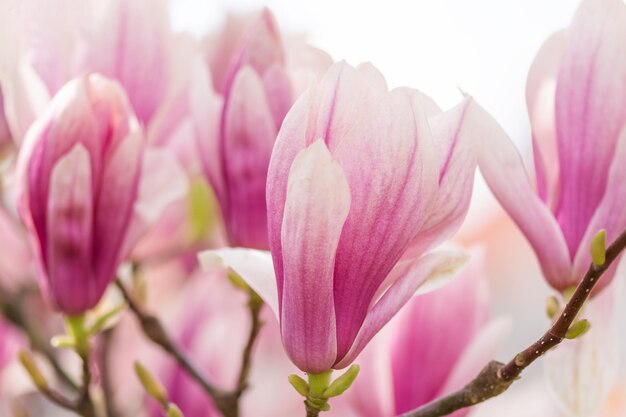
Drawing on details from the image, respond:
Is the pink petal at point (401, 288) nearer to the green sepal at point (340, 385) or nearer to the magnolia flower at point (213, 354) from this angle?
the green sepal at point (340, 385)

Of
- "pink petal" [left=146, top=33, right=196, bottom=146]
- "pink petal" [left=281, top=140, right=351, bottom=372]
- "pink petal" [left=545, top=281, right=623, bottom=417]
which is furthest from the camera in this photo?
"pink petal" [left=146, top=33, right=196, bottom=146]

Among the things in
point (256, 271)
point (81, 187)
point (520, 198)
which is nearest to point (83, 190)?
point (81, 187)

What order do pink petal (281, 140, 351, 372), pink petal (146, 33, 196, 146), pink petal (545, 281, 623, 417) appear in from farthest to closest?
1. pink petal (146, 33, 196, 146)
2. pink petal (545, 281, 623, 417)
3. pink petal (281, 140, 351, 372)

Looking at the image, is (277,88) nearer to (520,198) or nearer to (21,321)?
(520,198)

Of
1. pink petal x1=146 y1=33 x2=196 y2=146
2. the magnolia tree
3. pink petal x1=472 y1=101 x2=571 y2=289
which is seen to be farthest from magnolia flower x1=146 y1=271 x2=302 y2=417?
pink petal x1=472 y1=101 x2=571 y2=289

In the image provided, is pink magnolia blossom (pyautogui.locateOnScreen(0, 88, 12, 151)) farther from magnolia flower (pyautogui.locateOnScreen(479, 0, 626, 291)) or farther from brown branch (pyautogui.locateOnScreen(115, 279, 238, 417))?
magnolia flower (pyautogui.locateOnScreen(479, 0, 626, 291))

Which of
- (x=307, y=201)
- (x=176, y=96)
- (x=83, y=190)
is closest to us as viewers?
(x=307, y=201)

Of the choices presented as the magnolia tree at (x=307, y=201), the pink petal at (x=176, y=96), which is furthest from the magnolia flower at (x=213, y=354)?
the pink petal at (x=176, y=96)
